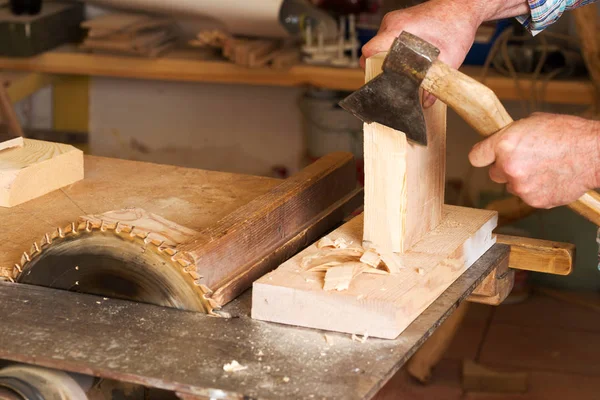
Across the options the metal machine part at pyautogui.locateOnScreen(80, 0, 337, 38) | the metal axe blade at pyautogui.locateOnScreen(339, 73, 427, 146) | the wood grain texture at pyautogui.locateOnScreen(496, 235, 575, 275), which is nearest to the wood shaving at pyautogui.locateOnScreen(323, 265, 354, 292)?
the metal axe blade at pyautogui.locateOnScreen(339, 73, 427, 146)

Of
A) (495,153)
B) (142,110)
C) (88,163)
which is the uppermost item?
(495,153)

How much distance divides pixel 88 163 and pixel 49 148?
16cm

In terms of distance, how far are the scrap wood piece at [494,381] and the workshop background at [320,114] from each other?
3 centimetres

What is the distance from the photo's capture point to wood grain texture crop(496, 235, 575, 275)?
69.7 inches

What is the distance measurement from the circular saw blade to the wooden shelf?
6.71ft

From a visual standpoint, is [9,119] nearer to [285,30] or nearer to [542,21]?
[285,30]

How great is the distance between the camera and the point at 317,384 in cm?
123

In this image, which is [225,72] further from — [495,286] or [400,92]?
[400,92]

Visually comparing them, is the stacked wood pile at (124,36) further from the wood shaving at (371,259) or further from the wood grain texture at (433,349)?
the wood shaving at (371,259)

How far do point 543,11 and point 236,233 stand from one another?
2.74ft

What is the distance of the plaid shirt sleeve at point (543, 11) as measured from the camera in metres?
1.87

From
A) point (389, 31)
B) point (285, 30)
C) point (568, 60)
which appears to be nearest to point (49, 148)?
point (389, 31)

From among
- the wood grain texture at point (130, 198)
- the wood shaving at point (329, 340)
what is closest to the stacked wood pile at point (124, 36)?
the wood grain texture at point (130, 198)

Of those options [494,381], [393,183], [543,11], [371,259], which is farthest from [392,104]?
[494,381]
